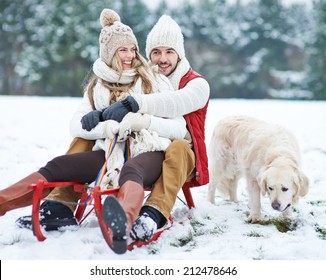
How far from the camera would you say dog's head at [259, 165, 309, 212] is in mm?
3166

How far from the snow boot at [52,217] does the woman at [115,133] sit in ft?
0.07

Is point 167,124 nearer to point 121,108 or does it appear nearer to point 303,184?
point 121,108

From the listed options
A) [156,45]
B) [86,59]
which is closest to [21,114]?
[156,45]

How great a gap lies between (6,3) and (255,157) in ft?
86.4

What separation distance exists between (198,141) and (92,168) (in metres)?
0.87

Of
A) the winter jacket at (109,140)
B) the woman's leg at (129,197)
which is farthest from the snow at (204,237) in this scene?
the winter jacket at (109,140)

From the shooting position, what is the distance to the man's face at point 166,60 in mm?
3648

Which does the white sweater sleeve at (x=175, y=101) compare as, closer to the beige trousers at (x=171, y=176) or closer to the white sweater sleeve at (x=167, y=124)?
the white sweater sleeve at (x=167, y=124)

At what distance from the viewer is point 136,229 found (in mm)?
2623

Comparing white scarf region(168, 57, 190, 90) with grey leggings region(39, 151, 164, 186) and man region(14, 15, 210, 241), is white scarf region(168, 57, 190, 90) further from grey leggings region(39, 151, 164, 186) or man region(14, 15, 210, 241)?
grey leggings region(39, 151, 164, 186)

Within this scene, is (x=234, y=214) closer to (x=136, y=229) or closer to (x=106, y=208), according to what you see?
(x=136, y=229)

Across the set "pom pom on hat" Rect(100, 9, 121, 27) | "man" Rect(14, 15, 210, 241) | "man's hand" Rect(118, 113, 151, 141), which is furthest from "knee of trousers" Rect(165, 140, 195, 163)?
"pom pom on hat" Rect(100, 9, 121, 27)

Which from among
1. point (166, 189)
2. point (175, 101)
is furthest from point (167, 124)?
point (166, 189)

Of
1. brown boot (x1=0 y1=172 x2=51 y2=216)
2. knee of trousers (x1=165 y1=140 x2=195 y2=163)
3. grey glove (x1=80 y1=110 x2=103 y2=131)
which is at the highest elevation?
grey glove (x1=80 y1=110 x2=103 y2=131)
